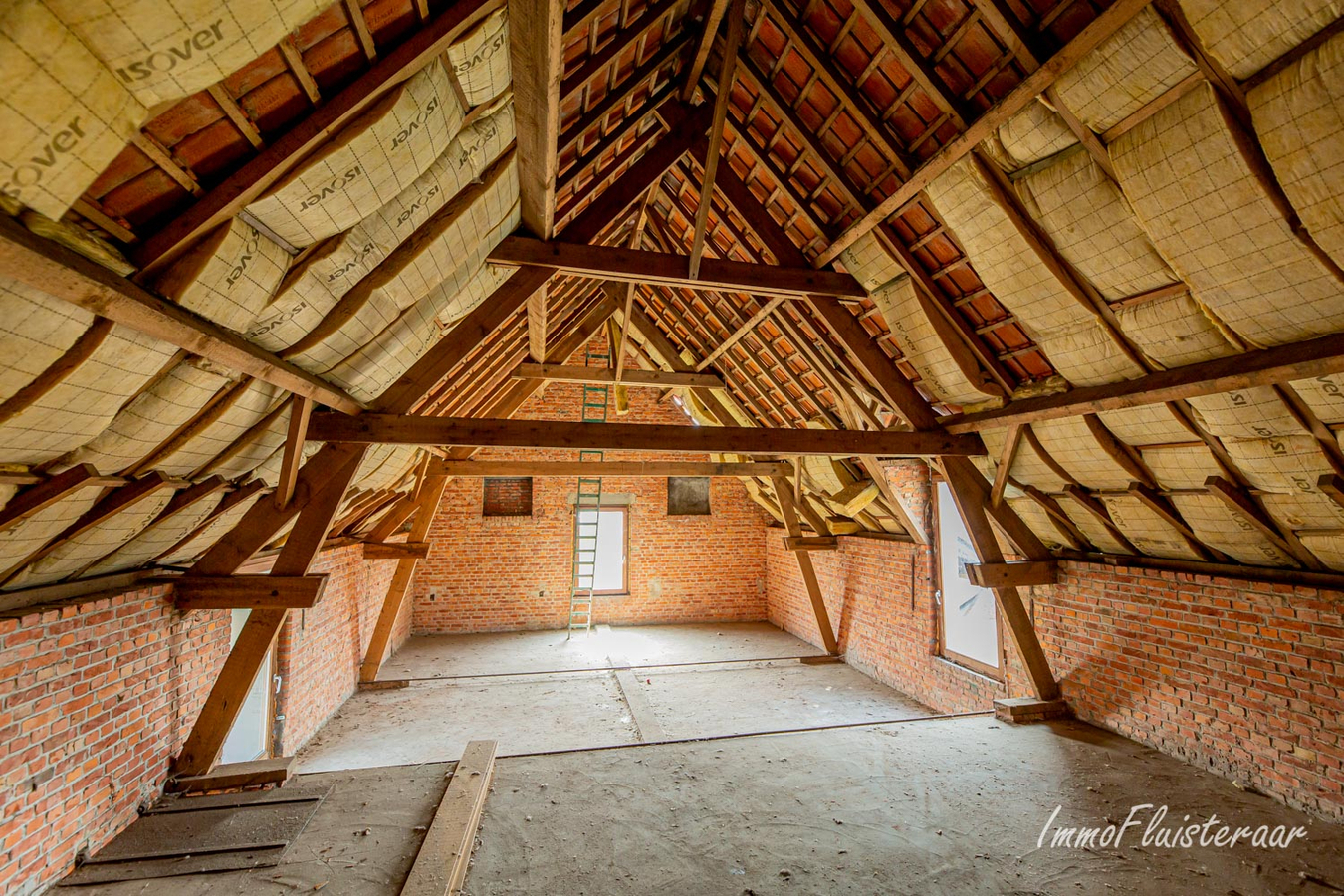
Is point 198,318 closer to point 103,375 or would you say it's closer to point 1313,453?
point 103,375

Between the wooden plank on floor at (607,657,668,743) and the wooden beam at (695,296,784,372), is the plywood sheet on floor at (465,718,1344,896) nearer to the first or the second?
the wooden plank on floor at (607,657,668,743)

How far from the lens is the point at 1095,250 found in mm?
3059

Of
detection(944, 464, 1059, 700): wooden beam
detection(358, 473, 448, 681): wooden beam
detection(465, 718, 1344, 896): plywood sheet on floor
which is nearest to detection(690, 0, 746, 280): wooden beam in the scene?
detection(944, 464, 1059, 700): wooden beam

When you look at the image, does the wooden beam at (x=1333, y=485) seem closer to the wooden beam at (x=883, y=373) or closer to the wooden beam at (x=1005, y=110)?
the wooden beam at (x=883, y=373)

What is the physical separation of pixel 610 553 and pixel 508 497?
217 centimetres

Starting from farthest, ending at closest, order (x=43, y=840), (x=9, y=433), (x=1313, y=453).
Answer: (x=1313, y=453)
(x=43, y=840)
(x=9, y=433)

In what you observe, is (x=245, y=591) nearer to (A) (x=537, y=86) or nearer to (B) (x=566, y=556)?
(A) (x=537, y=86)

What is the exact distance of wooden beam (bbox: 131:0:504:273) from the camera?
6.07 ft

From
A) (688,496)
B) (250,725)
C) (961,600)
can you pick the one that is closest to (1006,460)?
(961,600)

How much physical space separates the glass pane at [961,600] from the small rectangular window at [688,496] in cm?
543

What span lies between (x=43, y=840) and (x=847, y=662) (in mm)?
8031

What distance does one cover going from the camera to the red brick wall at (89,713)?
2.64m

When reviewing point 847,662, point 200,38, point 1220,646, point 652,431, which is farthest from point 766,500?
point 200,38

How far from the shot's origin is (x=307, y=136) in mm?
→ 1896
